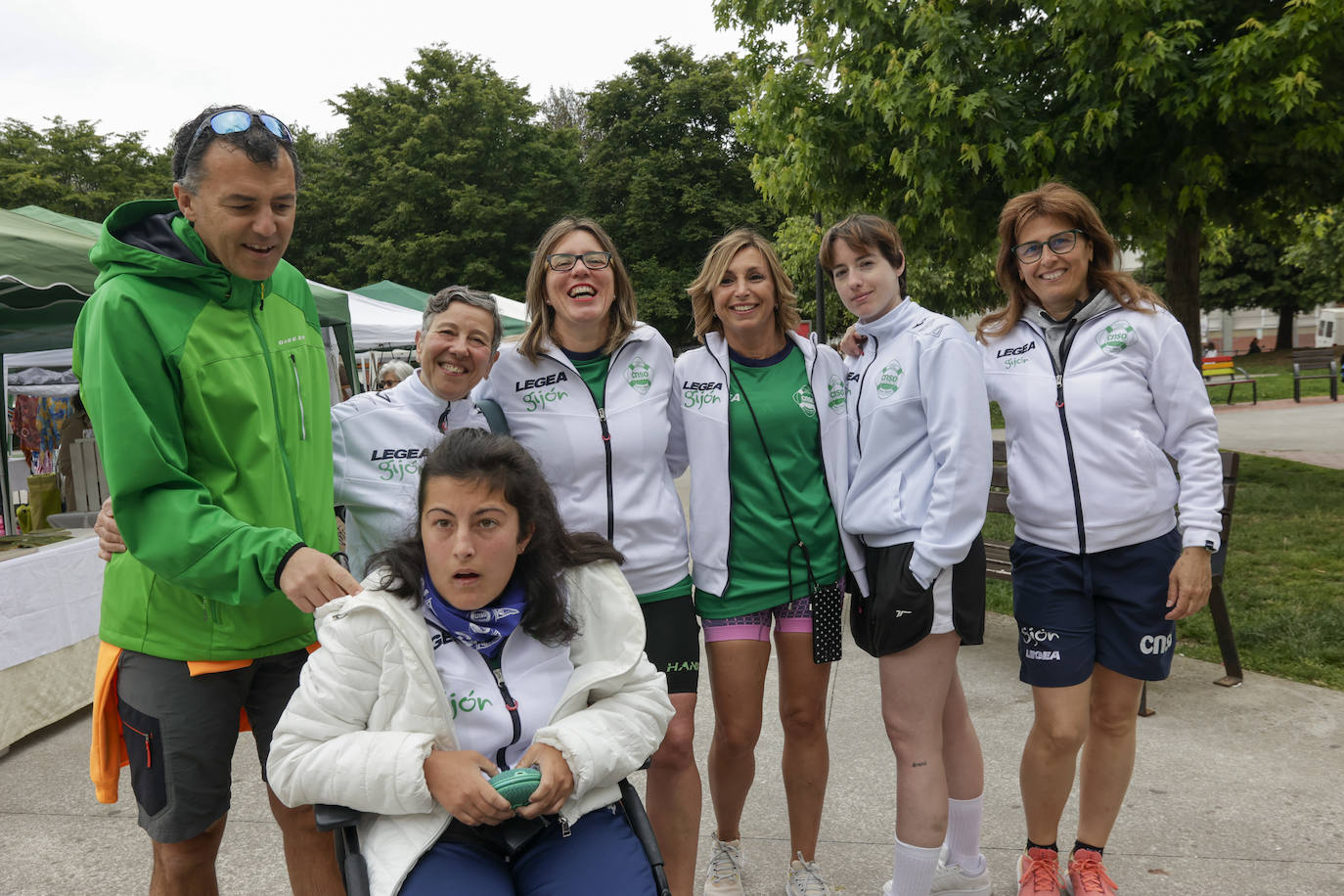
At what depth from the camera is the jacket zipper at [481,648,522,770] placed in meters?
2.09

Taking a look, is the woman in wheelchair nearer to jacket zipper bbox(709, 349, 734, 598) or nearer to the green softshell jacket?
the green softshell jacket

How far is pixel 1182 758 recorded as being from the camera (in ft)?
12.7

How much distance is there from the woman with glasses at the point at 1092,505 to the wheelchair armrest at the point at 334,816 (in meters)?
1.99

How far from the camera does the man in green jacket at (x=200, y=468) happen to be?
6.42ft

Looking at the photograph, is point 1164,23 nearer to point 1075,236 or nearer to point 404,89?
point 1075,236

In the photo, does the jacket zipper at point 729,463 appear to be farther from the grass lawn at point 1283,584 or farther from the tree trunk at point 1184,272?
the tree trunk at point 1184,272

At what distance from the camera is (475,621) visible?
2.12 m

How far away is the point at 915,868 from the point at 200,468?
2225mm

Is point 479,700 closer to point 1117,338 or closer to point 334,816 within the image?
point 334,816

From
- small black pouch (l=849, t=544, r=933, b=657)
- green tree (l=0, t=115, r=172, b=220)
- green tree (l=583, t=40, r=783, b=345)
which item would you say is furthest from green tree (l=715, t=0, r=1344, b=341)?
green tree (l=0, t=115, r=172, b=220)

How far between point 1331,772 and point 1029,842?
159cm

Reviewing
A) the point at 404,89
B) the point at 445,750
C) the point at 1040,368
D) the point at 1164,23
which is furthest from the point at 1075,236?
the point at 404,89

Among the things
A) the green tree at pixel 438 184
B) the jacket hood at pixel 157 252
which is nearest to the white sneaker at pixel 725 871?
the jacket hood at pixel 157 252

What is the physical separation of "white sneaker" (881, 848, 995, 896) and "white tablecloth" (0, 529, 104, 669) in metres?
4.08
